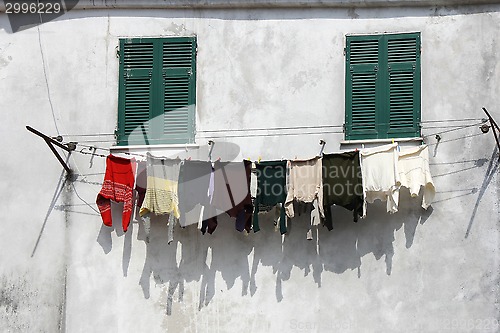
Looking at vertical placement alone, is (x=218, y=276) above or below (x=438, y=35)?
below

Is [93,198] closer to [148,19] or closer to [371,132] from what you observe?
[148,19]

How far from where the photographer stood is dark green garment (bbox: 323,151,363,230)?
1512 centimetres

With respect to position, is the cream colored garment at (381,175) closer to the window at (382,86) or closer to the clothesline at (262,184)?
the clothesline at (262,184)

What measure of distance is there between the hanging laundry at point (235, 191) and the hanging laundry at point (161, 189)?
0.54m

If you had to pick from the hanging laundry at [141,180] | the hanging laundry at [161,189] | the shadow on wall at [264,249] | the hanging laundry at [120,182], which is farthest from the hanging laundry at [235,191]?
the hanging laundry at [120,182]

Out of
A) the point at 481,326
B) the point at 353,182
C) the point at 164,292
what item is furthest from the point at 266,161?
the point at 481,326

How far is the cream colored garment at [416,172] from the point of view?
15.1m

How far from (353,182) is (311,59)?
6.30ft

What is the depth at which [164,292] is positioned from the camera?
612 inches

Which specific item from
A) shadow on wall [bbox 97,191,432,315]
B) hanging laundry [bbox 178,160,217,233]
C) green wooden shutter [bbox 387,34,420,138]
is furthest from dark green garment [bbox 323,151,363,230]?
hanging laundry [bbox 178,160,217,233]

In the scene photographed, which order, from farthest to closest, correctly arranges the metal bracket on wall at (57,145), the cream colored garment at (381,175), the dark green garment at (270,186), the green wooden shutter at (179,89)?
the green wooden shutter at (179,89) → the metal bracket on wall at (57,145) → the dark green garment at (270,186) → the cream colored garment at (381,175)

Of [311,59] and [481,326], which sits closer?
[481,326]

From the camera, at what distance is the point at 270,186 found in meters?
15.4

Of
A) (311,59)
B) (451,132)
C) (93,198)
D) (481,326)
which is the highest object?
Answer: (311,59)
